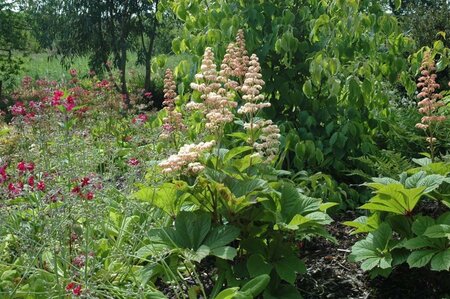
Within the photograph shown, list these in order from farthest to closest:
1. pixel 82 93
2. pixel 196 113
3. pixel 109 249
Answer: pixel 82 93
pixel 196 113
pixel 109 249

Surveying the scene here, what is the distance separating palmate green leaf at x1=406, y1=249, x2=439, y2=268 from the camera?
97.5 inches

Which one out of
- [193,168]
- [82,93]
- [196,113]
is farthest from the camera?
[82,93]

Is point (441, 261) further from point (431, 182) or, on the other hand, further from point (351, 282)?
point (351, 282)

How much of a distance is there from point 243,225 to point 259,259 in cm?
19

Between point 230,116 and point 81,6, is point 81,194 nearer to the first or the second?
point 230,116

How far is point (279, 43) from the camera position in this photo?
370cm

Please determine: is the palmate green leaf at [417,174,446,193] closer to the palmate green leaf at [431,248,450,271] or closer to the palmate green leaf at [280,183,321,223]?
the palmate green leaf at [431,248,450,271]

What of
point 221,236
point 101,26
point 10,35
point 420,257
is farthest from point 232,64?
point 10,35

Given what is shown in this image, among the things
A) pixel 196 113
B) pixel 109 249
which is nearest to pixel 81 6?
pixel 196 113

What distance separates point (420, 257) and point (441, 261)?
96 millimetres

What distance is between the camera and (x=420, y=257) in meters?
2.52

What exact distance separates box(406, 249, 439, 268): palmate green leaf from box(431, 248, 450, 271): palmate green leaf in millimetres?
23

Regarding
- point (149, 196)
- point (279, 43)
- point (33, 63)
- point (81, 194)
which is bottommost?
point (33, 63)

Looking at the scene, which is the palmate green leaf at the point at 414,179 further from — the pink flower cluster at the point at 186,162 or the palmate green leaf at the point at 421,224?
the pink flower cluster at the point at 186,162
